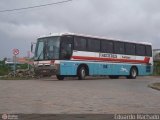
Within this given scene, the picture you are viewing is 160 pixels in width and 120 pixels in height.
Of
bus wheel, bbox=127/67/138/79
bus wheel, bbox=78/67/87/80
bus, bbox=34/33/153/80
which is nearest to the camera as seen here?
bus, bbox=34/33/153/80

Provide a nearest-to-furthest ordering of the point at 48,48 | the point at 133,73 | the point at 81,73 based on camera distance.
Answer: the point at 48,48, the point at 81,73, the point at 133,73

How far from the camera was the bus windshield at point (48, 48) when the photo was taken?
101 feet

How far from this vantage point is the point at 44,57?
3114 cm

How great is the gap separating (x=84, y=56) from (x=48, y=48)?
2.78 m

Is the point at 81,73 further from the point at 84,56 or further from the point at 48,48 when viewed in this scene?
the point at 48,48

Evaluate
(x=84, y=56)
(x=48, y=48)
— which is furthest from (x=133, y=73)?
(x=48, y=48)

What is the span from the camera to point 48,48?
31141 mm

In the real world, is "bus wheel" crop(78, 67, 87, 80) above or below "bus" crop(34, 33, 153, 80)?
below

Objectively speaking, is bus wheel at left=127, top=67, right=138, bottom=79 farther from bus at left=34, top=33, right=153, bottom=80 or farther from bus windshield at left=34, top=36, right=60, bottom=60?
bus windshield at left=34, top=36, right=60, bottom=60

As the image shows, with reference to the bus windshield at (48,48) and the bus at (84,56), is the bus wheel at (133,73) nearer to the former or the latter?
the bus at (84,56)

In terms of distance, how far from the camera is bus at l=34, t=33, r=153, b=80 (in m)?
30.7

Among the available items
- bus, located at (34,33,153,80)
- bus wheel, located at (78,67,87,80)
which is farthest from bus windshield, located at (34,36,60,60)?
bus wheel, located at (78,67,87,80)

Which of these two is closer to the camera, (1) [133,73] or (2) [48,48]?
(2) [48,48]

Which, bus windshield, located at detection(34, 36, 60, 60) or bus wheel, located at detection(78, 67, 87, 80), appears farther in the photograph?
bus wheel, located at detection(78, 67, 87, 80)
